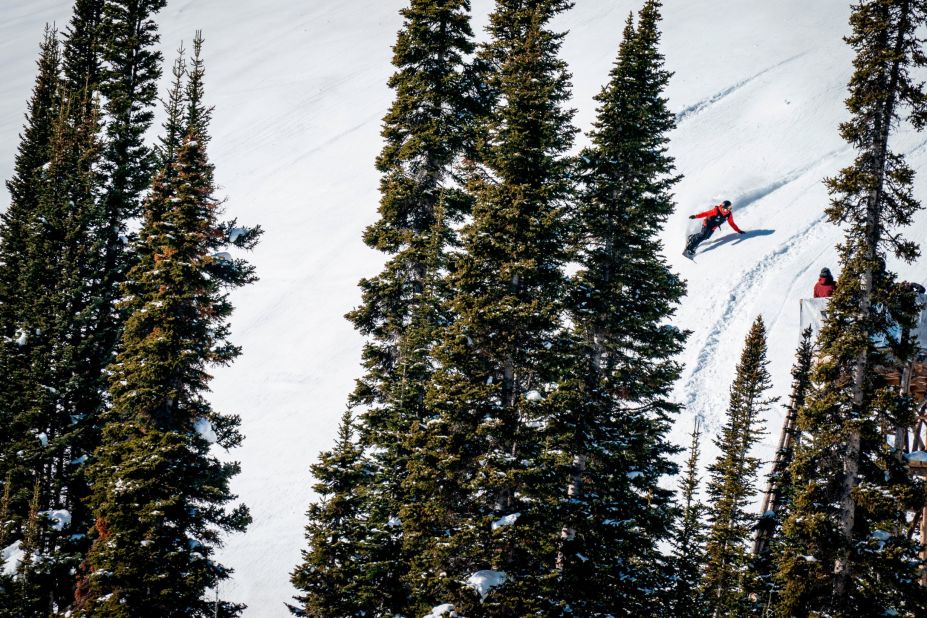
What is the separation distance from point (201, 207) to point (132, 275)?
274cm

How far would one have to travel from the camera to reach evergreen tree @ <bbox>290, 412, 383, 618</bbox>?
747 inches

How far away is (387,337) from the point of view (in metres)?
19.9

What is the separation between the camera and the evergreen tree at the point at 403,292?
59.7 feet

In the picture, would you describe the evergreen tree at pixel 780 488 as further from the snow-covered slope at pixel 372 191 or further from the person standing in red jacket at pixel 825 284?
the snow-covered slope at pixel 372 191

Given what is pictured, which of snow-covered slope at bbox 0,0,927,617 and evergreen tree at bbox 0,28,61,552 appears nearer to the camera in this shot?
evergreen tree at bbox 0,28,61,552

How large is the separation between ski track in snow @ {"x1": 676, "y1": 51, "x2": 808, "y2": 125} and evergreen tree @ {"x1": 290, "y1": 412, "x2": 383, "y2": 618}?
48.6 metres

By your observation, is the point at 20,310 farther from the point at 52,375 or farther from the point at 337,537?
the point at 337,537

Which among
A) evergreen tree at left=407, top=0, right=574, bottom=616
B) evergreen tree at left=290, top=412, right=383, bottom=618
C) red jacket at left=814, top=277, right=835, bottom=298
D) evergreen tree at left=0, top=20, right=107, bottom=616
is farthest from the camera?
red jacket at left=814, top=277, right=835, bottom=298

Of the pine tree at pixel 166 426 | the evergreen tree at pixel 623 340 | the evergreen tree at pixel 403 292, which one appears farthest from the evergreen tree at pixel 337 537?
the evergreen tree at pixel 623 340

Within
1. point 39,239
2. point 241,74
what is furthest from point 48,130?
point 241,74

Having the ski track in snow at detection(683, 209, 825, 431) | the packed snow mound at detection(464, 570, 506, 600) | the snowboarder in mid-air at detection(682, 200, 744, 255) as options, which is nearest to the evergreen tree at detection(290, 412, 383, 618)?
the packed snow mound at detection(464, 570, 506, 600)

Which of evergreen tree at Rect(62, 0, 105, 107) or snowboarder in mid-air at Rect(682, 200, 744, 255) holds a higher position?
evergreen tree at Rect(62, 0, 105, 107)

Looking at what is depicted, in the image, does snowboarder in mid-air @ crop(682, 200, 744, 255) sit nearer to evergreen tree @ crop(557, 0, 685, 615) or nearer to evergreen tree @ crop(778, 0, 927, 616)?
evergreen tree @ crop(557, 0, 685, 615)

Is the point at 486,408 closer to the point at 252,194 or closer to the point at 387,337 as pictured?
the point at 387,337
